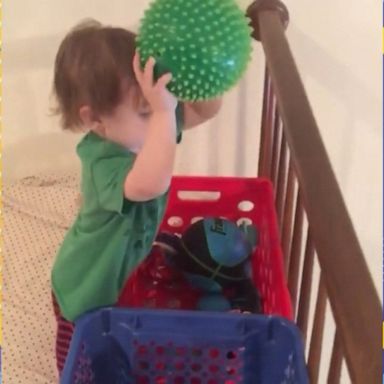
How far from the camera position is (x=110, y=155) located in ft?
2.74

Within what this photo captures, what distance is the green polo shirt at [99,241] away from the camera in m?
0.84

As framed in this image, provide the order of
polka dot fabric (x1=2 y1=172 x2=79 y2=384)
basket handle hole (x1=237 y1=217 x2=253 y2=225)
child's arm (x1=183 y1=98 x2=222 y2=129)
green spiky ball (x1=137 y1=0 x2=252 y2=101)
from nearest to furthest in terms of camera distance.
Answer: green spiky ball (x1=137 y1=0 x2=252 y2=101), child's arm (x1=183 y1=98 x2=222 y2=129), polka dot fabric (x1=2 y1=172 x2=79 y2=384), basket handle hole (x1=237 y1=217 x2=253 y2=225)

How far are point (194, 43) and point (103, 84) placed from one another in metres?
0.17

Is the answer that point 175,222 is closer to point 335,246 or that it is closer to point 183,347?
point 183,347

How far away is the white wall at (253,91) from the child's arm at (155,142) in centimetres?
66

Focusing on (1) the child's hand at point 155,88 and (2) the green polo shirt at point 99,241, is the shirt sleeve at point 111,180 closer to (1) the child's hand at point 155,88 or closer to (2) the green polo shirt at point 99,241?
(2) the green polo shirt at point 99,241

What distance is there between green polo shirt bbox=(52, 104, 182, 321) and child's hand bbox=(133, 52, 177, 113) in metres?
0.12

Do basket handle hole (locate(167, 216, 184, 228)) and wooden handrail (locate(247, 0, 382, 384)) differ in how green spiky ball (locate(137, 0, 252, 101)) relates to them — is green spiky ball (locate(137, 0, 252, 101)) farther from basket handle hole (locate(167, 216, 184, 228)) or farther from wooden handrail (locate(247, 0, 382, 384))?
basket handle hole (locate(167, 216, 184, 228))

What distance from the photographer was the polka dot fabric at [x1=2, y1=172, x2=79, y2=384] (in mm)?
1055

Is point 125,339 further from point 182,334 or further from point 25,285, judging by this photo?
point 25,285

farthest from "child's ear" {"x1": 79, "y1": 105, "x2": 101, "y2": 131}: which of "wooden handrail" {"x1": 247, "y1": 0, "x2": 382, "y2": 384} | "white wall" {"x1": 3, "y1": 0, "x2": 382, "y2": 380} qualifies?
"white wall" {"x1": 3, "y1": 0, "x2": 382, "y2": 380}

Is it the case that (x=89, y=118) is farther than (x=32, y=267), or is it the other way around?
(x=32, y=267)

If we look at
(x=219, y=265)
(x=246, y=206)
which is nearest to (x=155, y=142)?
(x=219, y=265)

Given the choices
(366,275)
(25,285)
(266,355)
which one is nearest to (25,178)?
(25,285)
